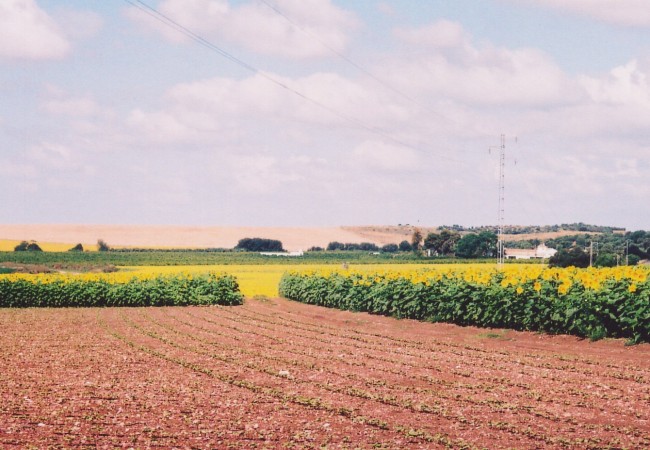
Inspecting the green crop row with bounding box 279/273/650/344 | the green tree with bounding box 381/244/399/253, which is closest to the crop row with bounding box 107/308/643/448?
the green crop row with bounding box 279/273/650/344

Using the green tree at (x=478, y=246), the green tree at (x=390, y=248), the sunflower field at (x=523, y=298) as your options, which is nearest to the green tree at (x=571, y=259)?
the green tree at (x=478, y=246)

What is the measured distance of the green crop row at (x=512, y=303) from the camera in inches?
783

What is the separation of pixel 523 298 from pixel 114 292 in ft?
79.1

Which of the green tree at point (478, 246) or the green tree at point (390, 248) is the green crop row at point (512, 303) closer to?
the green tree at point (478, 246)

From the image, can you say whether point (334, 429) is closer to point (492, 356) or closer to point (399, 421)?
point (399, 421)

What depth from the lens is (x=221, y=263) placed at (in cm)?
8469

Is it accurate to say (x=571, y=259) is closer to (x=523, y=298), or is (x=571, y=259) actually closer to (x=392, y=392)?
(x=523, y=298)

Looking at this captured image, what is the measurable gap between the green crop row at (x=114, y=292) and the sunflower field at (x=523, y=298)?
31.5ft

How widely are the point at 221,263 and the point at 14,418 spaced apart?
7280cm

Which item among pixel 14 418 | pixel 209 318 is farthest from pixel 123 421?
pixel 209 318

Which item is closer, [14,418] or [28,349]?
[14,418]

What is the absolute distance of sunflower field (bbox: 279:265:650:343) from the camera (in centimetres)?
1998

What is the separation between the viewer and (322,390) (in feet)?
47.9

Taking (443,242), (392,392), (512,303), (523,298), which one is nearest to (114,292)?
(512,303)
